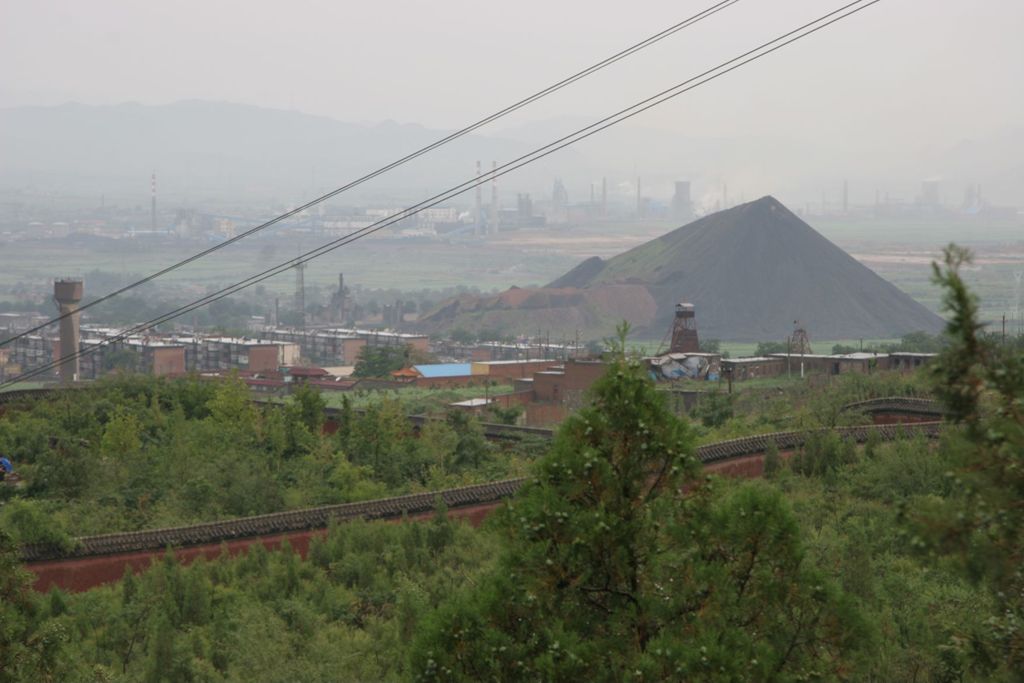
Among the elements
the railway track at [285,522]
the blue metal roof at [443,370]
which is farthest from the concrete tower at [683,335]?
the railway track at [285,522]

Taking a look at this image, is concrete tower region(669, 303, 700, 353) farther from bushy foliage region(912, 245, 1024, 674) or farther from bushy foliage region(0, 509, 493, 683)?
bushy foliage region(912, 245, 1024, 674)

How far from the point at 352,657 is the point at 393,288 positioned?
166991 millimetres

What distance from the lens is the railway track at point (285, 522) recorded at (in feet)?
65.5

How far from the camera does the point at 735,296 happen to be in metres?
119

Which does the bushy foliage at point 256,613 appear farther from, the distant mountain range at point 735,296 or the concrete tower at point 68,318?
the distant mountain range at point 735,296

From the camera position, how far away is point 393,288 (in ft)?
594

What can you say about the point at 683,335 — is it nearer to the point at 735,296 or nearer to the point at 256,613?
the point at 256,613

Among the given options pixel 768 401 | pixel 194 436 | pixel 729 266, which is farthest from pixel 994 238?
pixel 194 436

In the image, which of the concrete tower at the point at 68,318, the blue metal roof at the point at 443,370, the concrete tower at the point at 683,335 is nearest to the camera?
the blue metal roof at the point at 443,370

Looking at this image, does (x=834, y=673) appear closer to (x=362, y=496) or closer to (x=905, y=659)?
(x=905, y=659)

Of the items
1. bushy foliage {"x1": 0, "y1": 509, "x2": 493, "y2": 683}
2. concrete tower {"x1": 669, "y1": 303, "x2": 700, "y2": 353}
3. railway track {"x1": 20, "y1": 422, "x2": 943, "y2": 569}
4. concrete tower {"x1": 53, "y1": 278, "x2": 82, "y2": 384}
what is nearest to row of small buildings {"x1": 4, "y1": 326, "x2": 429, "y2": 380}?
concrete tower {"x1": 53, "y1": 278, "x2": 82, "y2": 384}

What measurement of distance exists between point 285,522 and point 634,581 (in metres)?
12.3

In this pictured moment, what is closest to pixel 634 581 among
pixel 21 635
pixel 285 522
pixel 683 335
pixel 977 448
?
pixel 977 448

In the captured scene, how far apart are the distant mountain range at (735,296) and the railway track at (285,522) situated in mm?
88192
